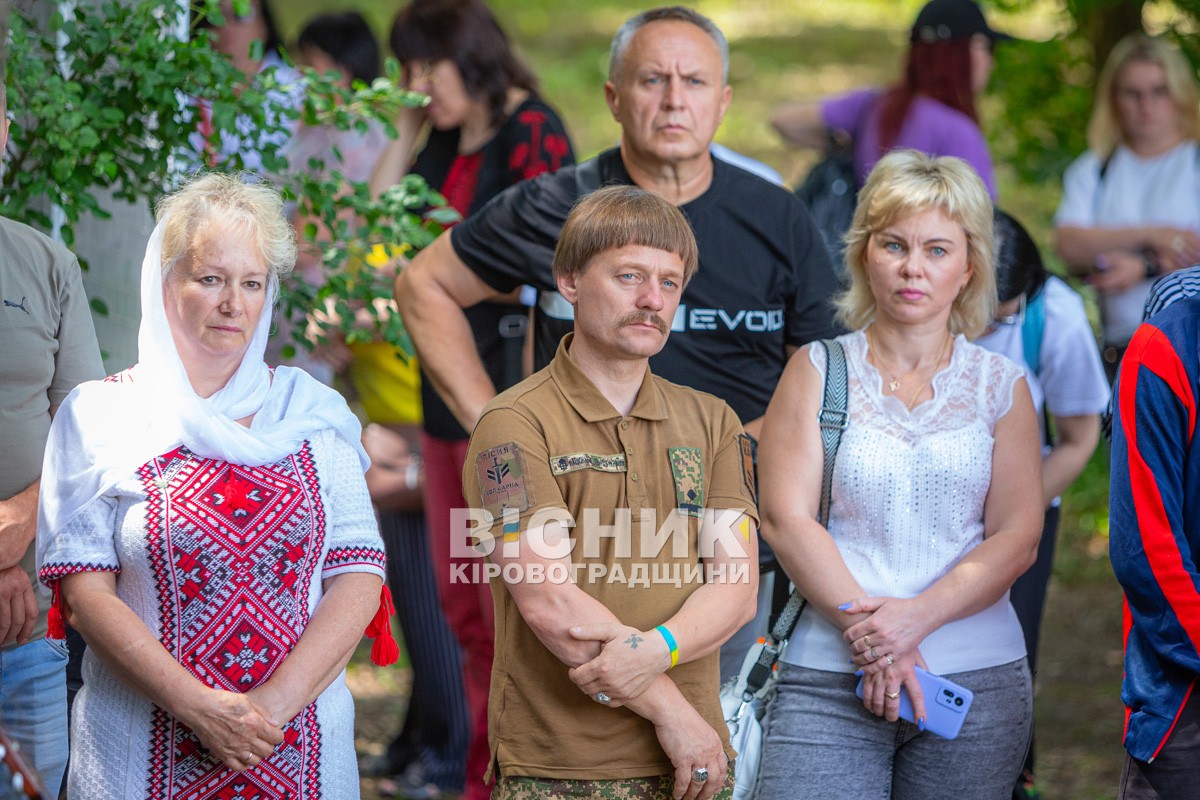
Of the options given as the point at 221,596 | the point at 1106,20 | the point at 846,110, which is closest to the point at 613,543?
the point at 221,596

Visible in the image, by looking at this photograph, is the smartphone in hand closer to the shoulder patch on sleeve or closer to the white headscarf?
the shoulder patch on sleeve

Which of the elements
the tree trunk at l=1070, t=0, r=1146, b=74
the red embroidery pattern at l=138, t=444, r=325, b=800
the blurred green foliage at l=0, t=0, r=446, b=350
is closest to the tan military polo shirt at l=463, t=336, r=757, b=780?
the red embroidery pattern at l=138, t=444, r=325, b=800

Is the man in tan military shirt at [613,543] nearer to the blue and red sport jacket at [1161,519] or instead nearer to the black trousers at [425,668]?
the blue and red sport jacket at [1161,519]

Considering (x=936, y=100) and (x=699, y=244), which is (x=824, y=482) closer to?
(x=699, y=244)

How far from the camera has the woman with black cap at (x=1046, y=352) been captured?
369 centimetres

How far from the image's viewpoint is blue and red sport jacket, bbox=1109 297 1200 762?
2.61 metres

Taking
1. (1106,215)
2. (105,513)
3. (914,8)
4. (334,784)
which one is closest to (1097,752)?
(1106,215)

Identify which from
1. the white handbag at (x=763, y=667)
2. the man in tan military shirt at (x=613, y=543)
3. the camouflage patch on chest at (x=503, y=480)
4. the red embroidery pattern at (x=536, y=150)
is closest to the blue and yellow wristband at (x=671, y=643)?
the man in tan military shirt at (x=613, y=543)

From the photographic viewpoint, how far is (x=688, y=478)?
268cm

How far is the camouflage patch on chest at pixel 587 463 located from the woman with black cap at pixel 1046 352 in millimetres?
1463

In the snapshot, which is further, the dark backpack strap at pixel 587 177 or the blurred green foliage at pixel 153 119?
the dark backpack strap at pixel 587 177

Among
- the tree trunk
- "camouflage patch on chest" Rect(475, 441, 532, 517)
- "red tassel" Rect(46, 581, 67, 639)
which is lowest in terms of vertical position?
"red tassel" Rect(46, 581, 67, 639)

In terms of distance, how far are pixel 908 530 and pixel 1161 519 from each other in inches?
21.2

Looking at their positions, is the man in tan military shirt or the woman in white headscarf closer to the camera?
the woman in white headscarf
